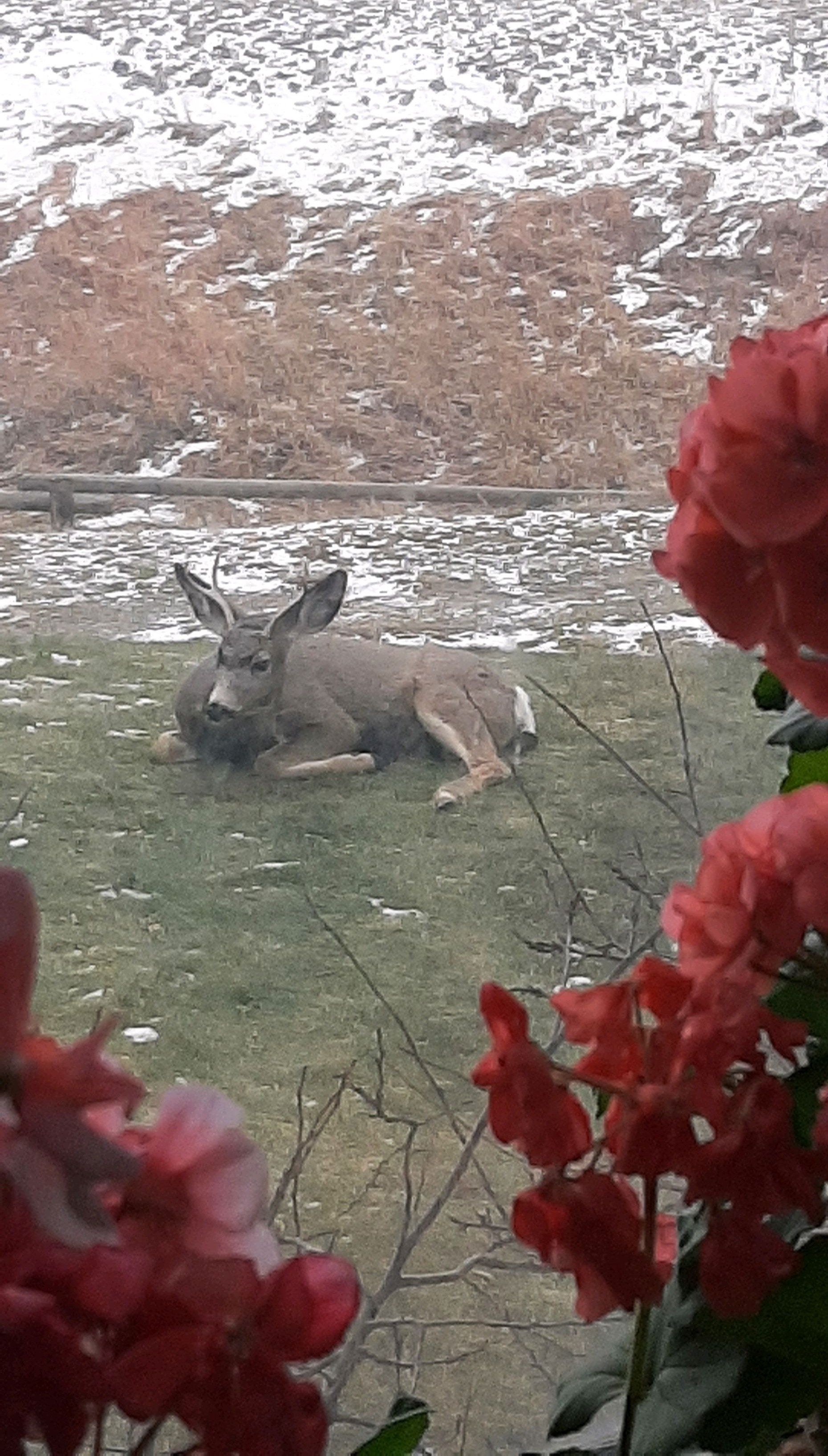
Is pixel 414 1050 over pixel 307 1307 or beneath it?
beneath

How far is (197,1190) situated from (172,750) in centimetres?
79

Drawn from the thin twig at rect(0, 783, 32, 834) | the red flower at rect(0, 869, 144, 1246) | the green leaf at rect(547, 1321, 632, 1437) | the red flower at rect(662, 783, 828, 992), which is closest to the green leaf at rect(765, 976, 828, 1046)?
the red flower at rect(662, 783, 828, 992)

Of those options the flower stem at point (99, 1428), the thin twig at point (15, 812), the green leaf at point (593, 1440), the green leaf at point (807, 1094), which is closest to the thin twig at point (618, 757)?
the thin twig at point (15, 812)

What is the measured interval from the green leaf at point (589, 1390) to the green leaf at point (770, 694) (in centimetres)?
24

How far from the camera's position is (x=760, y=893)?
0.46 m

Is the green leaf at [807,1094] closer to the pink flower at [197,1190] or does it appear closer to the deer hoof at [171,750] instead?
the pink flower at [197,1190]

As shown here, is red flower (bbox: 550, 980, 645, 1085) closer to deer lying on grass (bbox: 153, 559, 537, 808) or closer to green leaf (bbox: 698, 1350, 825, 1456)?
green leaf (bbox: 698, 1350, 825, 1456)

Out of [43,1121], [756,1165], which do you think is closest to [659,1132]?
[756,1165]

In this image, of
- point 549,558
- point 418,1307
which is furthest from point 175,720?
point 418,1307

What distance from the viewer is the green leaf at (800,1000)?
1.61 feet

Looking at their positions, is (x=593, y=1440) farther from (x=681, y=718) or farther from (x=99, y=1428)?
(x=681, y=718)

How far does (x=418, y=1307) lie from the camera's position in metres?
1.02

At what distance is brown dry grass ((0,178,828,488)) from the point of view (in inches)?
43.1

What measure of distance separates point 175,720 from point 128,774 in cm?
5
